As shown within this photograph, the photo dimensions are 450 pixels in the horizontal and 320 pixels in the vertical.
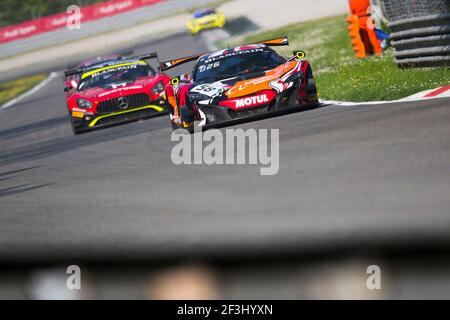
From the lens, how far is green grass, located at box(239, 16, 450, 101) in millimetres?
13406

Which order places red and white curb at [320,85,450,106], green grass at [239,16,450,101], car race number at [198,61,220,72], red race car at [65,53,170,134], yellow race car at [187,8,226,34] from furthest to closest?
1. yellow race car at [187,8,226,34]
2. red race car at [65,53,170,134]
3. car race number at [198,61,220,72]
4. green grass at [239,16,450,101]
5. red and white curb at [320,85,450,106]

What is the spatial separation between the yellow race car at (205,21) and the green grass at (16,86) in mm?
7579

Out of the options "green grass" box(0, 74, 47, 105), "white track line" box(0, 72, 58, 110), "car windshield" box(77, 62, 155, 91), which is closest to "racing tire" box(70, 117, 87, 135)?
"car windshield" box(77, 62, 155, 91)

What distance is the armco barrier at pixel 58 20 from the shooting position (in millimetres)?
62438

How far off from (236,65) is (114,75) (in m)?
5.13

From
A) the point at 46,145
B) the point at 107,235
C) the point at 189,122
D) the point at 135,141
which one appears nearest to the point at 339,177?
the point at 107,235

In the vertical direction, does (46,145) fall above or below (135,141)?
above

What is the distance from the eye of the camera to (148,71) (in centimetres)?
1886

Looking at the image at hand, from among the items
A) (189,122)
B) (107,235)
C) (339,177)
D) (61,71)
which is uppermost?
(61,71)

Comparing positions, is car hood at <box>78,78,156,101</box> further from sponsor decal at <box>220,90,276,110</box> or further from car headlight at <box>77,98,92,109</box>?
sponsor decal at <box>220,90,276,110</box>

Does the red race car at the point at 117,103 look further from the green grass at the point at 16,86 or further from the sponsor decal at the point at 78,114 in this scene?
the green grass at the point at 16,86

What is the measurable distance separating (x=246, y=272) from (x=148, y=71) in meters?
13.9

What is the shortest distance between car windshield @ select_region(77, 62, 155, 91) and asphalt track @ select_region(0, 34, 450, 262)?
19.0ft
